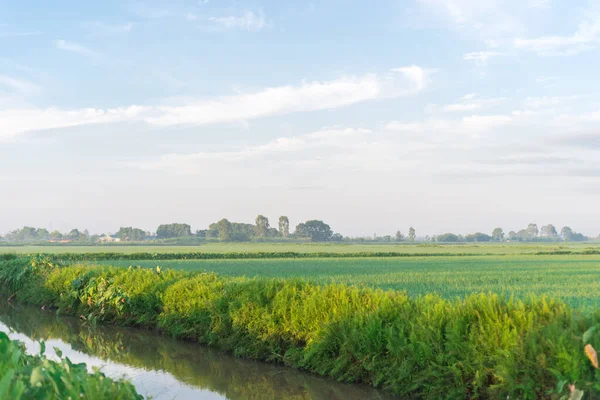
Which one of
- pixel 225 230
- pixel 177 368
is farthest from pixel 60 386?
pixel 225 230

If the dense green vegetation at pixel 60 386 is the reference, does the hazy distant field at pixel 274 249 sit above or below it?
below

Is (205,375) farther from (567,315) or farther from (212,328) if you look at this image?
(567,315)

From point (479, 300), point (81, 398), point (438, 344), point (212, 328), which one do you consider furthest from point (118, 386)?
point (212, 328)

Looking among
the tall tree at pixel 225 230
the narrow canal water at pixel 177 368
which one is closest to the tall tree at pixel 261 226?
the tall tree at pixel 225 230

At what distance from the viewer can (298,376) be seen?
9.12m

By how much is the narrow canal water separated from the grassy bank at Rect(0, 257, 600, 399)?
11.6 inches

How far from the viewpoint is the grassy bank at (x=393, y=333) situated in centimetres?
640

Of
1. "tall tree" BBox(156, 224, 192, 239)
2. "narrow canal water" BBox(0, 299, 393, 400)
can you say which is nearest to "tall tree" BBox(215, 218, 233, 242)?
"tall tree" BBox(156, 224, 192, 239)

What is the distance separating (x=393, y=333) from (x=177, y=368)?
13.6ft

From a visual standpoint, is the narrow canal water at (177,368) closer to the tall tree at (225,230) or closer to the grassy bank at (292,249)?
the grassy bank at (292,249)

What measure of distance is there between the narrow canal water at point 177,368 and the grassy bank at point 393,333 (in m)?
0.29

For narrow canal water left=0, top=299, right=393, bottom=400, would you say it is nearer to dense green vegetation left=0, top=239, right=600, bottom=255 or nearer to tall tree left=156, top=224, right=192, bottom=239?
dense green vegetation left=0, top=239, right=600, bottom=255

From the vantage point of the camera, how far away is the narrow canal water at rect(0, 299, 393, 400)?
8.19 metres

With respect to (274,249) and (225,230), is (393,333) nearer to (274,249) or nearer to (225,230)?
(274,249)
